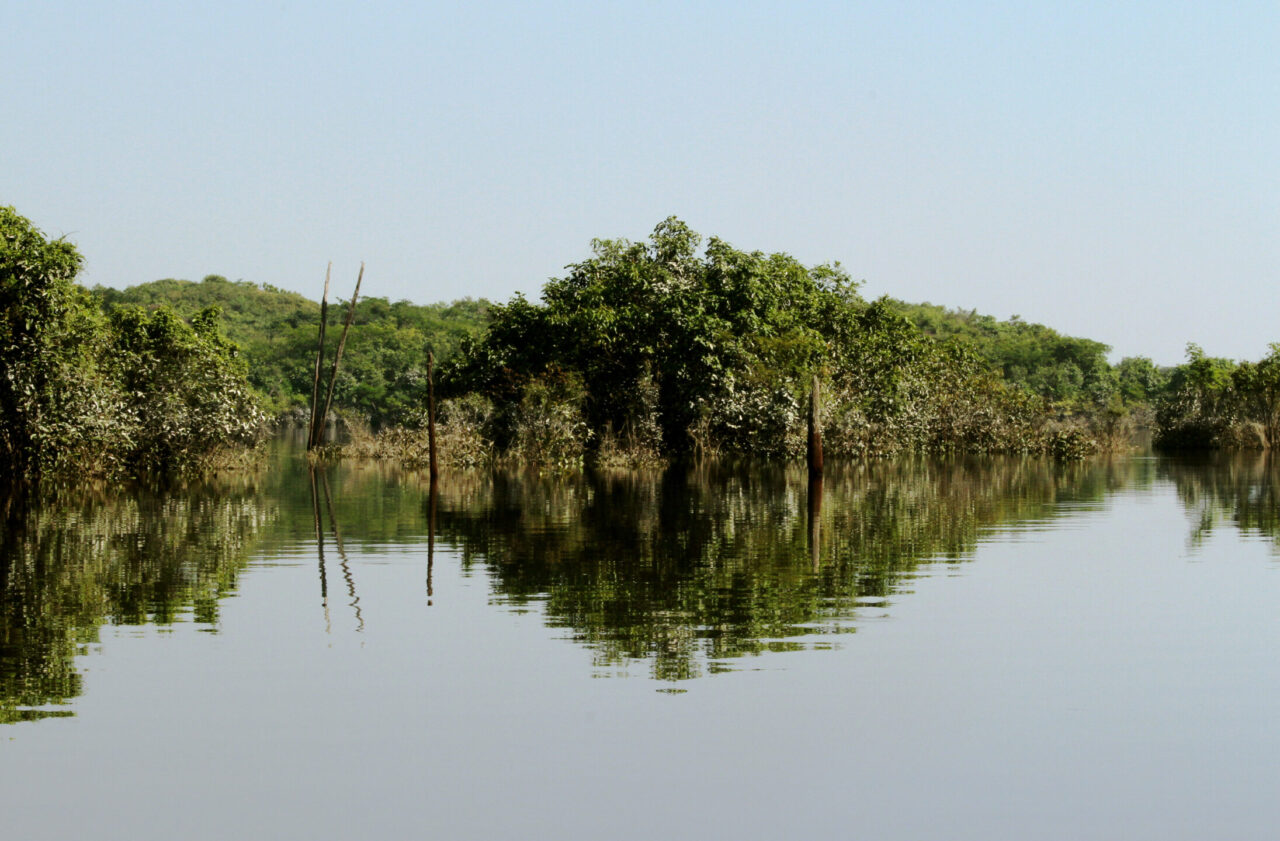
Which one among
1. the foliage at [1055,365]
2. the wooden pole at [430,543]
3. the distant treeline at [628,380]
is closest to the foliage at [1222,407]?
the distant treeline at [628,380]

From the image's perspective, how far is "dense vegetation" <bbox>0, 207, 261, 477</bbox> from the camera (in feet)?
88.7

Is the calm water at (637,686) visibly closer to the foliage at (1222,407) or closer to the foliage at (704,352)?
the foliage at (704,352)

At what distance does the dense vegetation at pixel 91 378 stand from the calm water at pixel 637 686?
7567mm

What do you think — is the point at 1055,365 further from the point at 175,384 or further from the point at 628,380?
the point at 175,384

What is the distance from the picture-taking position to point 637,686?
9695mm

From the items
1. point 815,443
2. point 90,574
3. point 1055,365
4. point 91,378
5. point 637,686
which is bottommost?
point 637,686

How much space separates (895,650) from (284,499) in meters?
21.2

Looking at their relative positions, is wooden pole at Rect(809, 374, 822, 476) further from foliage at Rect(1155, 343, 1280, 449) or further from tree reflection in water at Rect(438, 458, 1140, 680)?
foliage at Rect(1155, 343, 1280, 449)

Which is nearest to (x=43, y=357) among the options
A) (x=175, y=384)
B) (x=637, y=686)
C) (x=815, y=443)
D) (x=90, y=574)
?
(x=175, y=384)

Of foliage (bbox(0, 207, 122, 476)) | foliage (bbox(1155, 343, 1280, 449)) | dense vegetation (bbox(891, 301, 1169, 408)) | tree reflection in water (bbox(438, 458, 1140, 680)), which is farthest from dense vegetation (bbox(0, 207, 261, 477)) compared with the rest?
dense vegetation (bbox(891, 301, 1169, 408))

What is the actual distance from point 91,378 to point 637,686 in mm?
21920

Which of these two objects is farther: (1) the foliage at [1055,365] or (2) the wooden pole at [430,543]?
(1) the foliage at [1055,365]

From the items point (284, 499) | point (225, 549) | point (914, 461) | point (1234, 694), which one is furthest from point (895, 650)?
point (914, 461)

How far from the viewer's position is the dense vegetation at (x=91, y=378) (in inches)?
1065
